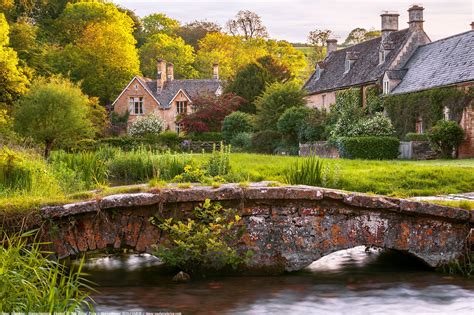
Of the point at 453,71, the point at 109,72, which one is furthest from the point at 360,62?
the point at 109,72

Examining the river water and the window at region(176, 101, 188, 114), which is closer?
the river water

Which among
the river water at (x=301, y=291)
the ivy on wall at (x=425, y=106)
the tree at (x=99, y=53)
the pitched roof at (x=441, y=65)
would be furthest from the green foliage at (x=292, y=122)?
the tree at (x=99, y=53)

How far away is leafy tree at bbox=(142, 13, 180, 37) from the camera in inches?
3885

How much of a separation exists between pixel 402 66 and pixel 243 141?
11110 millimetres

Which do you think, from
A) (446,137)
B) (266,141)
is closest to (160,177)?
(446,137)

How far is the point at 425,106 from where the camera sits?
1471 inches

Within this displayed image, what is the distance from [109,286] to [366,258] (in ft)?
14.9

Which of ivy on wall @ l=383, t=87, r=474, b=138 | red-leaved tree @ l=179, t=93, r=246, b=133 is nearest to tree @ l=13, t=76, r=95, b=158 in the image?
ivy on wall @ l=383, t=87, r=474, b=138

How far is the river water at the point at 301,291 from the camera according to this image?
357 inches

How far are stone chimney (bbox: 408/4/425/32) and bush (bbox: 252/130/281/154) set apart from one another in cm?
1110

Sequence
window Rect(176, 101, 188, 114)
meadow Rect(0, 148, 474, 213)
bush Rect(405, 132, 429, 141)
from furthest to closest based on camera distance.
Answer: window Rect(176, 101, 188, 114), bush Rect(405, 132, 429, 141), meadow Rect(0, 148, 474, 213)

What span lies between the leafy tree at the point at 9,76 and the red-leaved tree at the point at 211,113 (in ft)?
64.2

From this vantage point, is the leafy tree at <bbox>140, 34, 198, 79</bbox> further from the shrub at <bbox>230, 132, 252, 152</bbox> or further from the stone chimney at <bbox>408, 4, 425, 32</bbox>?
the stone chimney at <bbox>408, 4, 425, 32</bbox>

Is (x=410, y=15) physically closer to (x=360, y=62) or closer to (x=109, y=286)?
(x=360, y=62)
